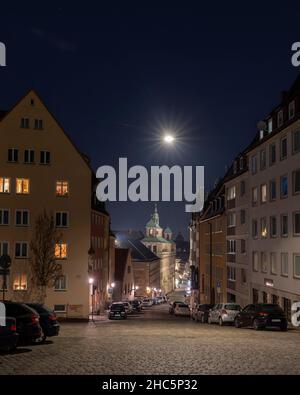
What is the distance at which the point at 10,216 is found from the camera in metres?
51.4

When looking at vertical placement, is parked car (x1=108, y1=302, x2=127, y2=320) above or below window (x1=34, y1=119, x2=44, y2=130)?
below

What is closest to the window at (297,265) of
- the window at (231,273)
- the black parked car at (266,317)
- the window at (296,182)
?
the window at (296,182)

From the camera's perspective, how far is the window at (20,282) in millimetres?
50969

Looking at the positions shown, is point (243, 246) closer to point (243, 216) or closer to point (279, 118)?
point (243, 216)

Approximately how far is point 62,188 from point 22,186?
352 centimetres

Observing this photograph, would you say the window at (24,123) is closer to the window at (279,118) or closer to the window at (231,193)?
the window at (279,118)

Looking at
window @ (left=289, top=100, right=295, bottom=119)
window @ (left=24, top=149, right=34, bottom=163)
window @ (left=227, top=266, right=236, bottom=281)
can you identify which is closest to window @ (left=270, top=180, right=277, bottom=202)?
window @ (left=289, top=100, right=295, bottom=119)

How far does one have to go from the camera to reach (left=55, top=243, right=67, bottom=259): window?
172 ft

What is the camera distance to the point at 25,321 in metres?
18.5

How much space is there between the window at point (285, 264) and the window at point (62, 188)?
20.3 meters

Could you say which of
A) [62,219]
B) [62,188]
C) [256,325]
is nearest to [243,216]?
[62,219]

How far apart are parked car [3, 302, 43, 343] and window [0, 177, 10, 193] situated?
1329 inches

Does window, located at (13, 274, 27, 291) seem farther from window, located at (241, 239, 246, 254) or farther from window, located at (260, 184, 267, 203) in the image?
window, located at (260, 184, 267, 203)

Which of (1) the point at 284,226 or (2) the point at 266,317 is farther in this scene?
(1) the point at 284,226
